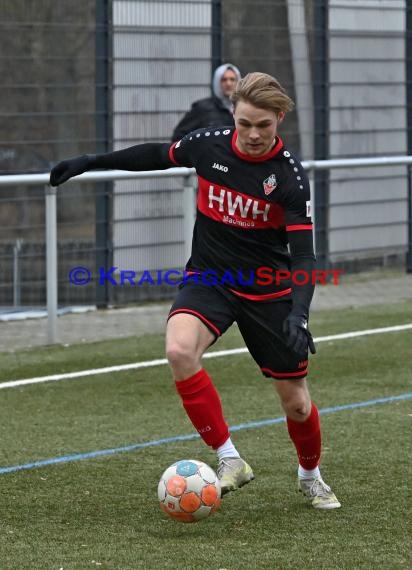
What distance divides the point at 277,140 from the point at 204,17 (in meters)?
8.06

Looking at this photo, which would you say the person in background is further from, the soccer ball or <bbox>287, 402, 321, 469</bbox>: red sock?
the soccer ball

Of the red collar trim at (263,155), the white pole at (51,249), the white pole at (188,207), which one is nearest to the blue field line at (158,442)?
the red collar trim at (263,155)

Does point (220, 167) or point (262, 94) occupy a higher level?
point (262, 94)

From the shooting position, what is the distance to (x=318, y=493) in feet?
19.8

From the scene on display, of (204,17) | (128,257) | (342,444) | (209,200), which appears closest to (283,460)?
(342,444)

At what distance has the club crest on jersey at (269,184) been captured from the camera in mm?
5832

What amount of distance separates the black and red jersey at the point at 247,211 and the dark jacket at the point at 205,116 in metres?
5.97

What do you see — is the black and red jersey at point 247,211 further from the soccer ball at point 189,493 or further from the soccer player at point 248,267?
the soccer ball at point 189,493

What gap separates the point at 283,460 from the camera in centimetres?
693

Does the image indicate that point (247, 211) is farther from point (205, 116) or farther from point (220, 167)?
point (205, 116)

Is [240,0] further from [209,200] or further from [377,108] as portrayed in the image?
[209,200]

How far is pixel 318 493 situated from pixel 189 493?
0.73 meters

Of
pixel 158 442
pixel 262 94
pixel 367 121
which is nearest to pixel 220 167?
pixel 262 94

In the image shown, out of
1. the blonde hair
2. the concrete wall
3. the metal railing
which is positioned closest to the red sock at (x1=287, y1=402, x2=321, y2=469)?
the blonde hair
